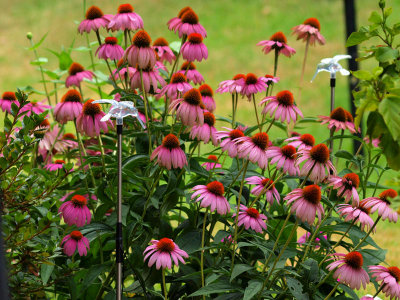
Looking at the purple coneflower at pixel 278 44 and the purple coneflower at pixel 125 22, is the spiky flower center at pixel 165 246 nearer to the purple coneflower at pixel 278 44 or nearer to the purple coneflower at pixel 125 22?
the purple coneflower at pixel 125 22

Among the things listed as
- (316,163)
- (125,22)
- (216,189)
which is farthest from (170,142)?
(125,22)

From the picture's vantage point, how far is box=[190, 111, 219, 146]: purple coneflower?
168 centimetres

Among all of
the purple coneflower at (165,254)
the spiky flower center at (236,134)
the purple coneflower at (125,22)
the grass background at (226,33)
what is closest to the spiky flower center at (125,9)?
the purple coneflower at (125,22)

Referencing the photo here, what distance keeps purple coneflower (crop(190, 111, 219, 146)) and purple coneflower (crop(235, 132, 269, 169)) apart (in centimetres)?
16

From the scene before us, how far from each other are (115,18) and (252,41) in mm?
5243

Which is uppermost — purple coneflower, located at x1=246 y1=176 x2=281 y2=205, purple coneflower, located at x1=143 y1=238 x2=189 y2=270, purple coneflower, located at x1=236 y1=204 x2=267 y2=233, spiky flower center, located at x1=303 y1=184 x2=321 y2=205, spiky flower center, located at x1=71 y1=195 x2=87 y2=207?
spiky flower center, located at x1=303 y1=184 x2=321 y2=205

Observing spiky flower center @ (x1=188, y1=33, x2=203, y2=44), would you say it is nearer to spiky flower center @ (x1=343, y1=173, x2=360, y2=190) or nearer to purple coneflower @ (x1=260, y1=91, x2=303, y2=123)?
purple coneflower @ (x1=260, y1=91, x2=303, y2=123)

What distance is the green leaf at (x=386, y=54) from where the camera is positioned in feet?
3.65

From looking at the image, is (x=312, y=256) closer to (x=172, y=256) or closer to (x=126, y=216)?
(x=172, y=256)

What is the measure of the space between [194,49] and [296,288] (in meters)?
0.73

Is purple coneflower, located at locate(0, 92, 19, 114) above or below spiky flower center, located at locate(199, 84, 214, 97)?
below

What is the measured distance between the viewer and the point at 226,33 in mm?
7234

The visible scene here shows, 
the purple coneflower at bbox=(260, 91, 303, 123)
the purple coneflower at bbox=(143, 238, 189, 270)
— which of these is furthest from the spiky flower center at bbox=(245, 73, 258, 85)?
the purple coneflower at bbox=(143, 238, 189, 270)

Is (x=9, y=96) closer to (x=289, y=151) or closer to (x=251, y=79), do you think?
(x=251, y=79)
